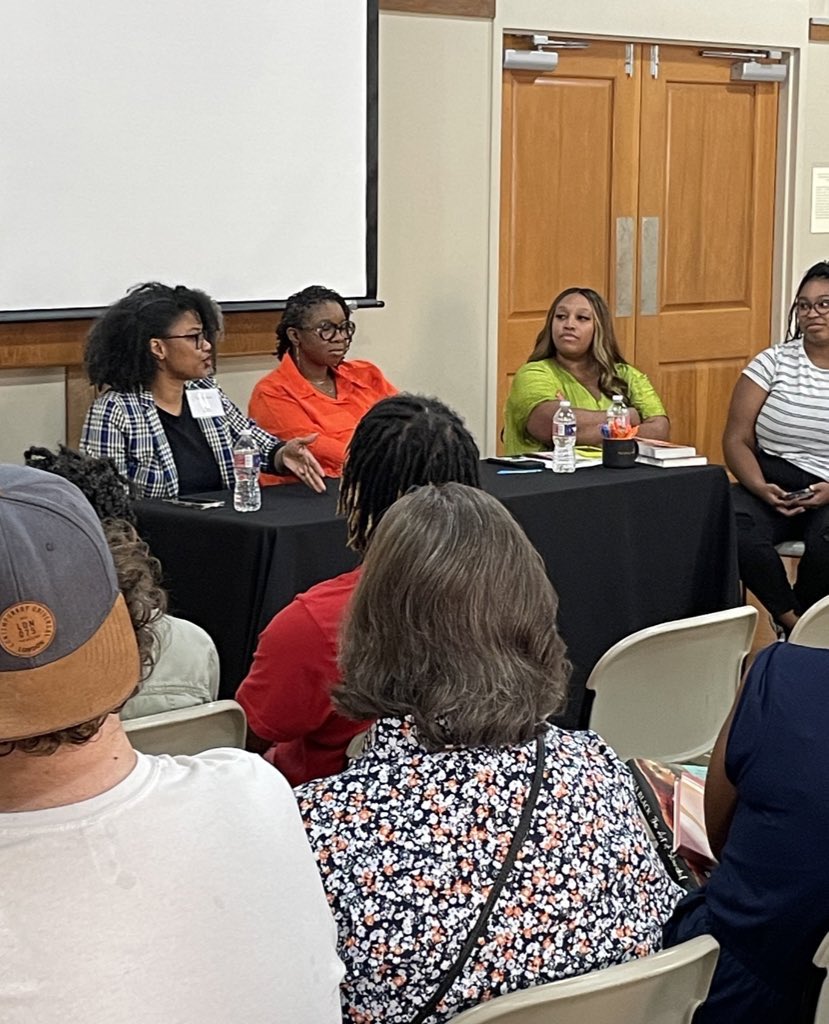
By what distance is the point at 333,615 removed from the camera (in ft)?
7.30

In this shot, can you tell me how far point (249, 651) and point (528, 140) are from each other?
130 inches

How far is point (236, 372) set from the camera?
5.06m

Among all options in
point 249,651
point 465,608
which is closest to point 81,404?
point 249,651

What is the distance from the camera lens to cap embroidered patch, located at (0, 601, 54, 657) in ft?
3.36

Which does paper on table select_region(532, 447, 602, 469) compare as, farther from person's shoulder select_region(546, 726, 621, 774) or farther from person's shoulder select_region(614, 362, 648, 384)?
person's shoulder select_region(546, 726, 621, 774)

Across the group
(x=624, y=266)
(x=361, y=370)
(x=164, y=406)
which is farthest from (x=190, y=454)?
(x=624, y=266)

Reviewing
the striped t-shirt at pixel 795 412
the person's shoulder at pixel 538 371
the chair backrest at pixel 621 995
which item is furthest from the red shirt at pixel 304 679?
the striped t-shirt at pixel 795 412

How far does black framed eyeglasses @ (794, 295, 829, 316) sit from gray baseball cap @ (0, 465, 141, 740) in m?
3.97

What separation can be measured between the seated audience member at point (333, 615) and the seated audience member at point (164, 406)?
108 centimetres

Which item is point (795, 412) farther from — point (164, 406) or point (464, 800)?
point (464, 800)

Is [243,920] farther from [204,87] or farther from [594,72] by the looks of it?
[594,72]

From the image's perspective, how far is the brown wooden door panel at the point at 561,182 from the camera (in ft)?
19.1

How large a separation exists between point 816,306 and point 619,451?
108 centimetres

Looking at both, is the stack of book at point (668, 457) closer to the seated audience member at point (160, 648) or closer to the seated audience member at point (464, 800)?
the seated audience member at point (160, 648)
